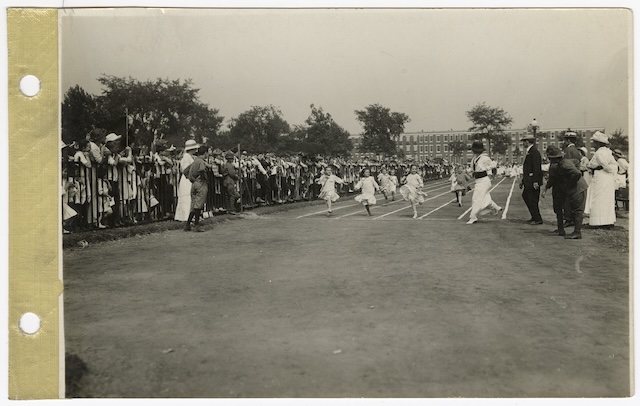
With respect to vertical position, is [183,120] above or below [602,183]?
above

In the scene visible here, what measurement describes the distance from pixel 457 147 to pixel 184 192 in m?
4.05

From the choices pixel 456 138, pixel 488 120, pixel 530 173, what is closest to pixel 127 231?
pixel 456 138

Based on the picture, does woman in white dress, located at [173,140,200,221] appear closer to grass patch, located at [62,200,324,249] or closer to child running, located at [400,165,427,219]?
grass patch, located at [62,200,324,249]

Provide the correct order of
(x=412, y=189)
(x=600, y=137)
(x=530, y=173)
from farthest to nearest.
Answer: (x=412, y=189) → (x=530, y=173) → (x=600, y=137)

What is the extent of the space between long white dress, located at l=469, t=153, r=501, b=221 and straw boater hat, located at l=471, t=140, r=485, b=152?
0.79m

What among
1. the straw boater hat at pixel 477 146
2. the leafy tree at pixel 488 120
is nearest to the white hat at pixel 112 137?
the leafy tree at pixel 488 120

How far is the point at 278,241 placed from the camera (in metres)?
6.45

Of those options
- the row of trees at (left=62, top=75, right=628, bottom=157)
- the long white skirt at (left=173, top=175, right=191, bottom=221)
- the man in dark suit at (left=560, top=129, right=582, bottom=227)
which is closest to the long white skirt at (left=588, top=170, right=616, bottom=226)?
the man in dark suit at (left=560, top=129, right=582, bottom=227)

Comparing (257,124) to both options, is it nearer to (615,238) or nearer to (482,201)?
(482,201)

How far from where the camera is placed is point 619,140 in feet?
15.8

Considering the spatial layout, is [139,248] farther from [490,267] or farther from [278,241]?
[490,267]

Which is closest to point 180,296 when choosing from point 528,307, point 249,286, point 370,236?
point 249,286

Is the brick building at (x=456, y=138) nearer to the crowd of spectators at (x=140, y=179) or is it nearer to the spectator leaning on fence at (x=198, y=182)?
the crowd of spectators at (x=140, y=179)

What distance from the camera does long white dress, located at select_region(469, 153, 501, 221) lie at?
8660 mm
